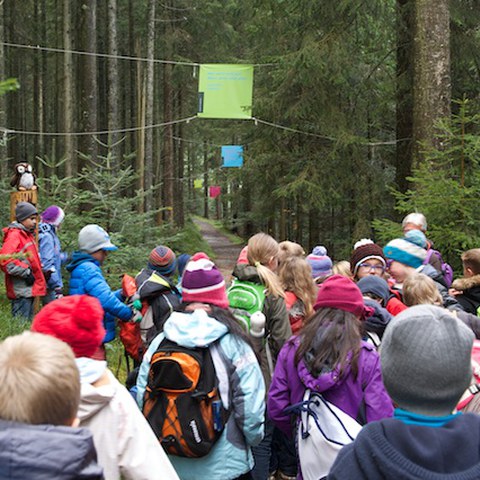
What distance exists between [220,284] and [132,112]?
2813cm

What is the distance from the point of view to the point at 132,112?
30828 millimetres

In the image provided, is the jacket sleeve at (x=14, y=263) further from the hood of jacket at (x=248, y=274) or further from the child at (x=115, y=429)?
the child at (x=115, y=429)

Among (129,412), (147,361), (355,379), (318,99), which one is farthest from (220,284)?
(318,99)

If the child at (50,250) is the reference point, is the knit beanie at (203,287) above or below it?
above

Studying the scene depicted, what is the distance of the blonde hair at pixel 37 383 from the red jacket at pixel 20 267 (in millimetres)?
5598

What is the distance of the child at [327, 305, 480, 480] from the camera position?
1.89m

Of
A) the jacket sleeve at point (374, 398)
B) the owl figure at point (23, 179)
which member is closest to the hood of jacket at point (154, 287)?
the jacket sleeve at point (374, 398)

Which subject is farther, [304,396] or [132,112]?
[132,112]

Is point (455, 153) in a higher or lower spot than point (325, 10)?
lower

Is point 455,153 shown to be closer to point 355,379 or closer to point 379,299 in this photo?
point 379,299

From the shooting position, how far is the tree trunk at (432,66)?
35.5ft

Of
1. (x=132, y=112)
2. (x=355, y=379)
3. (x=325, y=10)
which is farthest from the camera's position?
(x=132, y=112)

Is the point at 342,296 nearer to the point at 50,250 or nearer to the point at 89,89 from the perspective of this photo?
the point at 50,250

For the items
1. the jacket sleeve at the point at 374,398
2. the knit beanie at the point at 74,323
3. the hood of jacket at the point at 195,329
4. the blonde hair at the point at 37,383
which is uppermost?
the blonde hair at the point at 37,383
